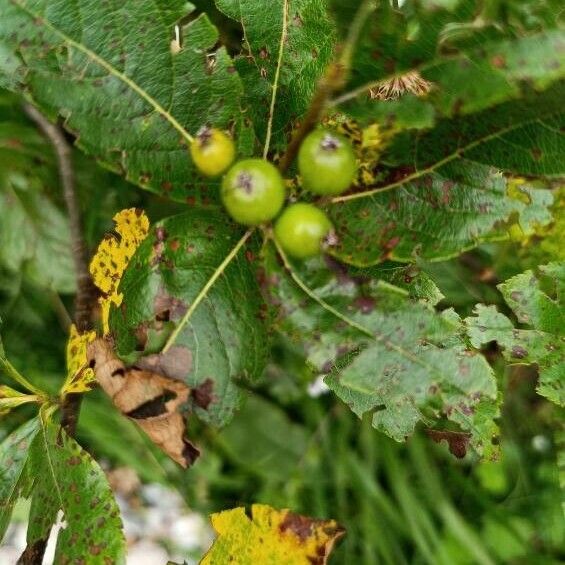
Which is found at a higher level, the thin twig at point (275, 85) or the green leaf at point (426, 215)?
the thin twig at point (275, 85)

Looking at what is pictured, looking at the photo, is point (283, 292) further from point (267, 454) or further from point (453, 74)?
point (267, 454)

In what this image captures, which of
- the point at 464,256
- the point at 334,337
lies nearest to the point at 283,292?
the point at 334,337

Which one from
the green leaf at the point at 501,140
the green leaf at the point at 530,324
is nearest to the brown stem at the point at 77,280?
the green leaf at the point at 501,140

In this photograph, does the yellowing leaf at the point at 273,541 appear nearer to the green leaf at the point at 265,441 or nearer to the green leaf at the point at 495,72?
the green leaf at the point at 495,72

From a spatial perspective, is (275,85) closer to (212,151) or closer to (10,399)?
(212,151)

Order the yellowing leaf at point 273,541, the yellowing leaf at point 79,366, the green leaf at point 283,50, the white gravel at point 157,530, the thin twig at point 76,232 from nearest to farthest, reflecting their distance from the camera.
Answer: the green leaf at point 283,50 < the yellowing leaf at point 79,366 < the yellowing leaf at point 273,541 < the thin twig at point 76,232 < the white gravel at point 157,530

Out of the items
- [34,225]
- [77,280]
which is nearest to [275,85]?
[77,280]
